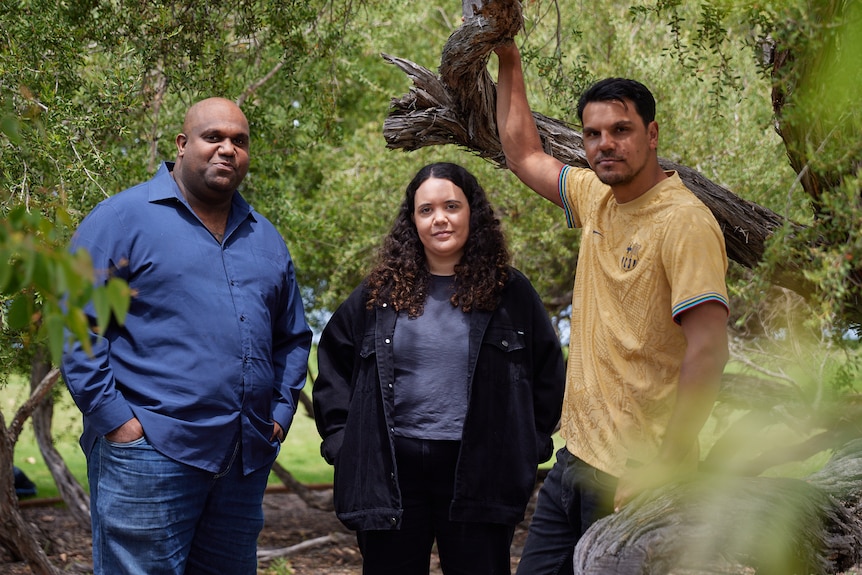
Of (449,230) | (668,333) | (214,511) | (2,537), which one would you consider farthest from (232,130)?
(2,537)

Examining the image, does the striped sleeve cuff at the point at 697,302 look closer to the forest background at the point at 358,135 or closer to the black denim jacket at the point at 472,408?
the forest background at the point at 358,135

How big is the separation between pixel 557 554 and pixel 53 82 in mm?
3420

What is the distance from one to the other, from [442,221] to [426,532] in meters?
1.20

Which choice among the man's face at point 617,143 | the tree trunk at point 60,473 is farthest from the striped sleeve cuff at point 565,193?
the tree trunk at point 60,473

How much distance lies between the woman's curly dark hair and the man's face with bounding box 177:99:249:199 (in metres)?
0.67

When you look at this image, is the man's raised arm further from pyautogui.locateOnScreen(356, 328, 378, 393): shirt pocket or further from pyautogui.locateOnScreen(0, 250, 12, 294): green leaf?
pyautogui.locateOnScreen(0, 250, 12, 294): green leaf

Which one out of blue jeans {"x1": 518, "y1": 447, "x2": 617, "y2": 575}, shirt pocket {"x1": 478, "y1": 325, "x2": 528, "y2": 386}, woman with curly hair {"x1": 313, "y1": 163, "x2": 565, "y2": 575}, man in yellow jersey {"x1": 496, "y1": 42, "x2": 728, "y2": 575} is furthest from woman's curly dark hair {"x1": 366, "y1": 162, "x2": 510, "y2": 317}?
blue jeans {"x1": 518, "y1": 447, "x2": 617, "y2": 575}

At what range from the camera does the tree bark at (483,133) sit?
3.86 meters

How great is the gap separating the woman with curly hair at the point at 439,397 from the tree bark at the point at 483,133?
0.61 ft

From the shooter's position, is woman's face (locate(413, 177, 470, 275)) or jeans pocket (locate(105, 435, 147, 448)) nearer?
jeans pocket (locate(105, 435, 147, 448))

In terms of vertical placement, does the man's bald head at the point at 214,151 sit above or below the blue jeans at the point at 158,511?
above

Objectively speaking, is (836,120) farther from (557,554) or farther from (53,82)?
(53,82)

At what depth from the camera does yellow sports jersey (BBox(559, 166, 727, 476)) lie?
286cm

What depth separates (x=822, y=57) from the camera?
292 cm
